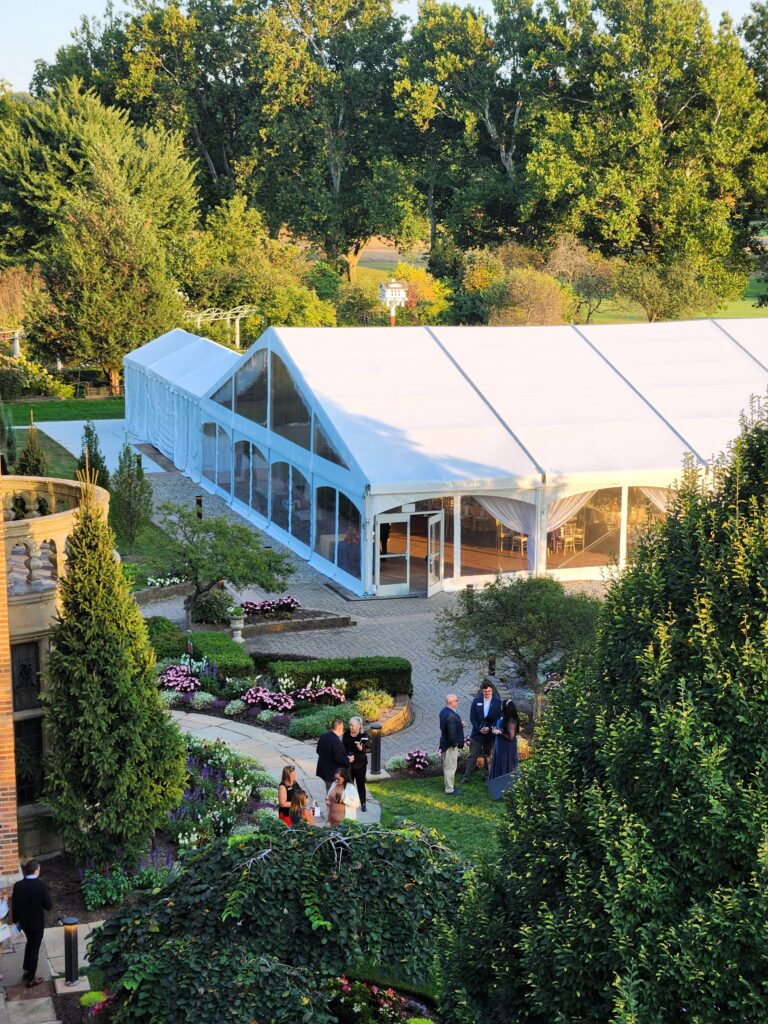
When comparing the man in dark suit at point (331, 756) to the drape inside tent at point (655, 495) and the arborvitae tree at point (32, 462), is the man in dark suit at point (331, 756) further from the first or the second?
the arborvitae tree at point (32, 462)

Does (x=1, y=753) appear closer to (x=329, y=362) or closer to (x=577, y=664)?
(x=577, y=664)

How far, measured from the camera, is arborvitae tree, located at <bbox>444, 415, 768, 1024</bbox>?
700 cm

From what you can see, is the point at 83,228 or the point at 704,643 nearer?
the point at 704,643

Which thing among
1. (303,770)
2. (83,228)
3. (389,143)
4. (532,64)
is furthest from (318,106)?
(303,770)

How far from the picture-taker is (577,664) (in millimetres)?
8766

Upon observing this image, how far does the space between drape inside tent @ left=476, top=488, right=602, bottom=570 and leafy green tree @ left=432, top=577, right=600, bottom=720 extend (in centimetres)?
922

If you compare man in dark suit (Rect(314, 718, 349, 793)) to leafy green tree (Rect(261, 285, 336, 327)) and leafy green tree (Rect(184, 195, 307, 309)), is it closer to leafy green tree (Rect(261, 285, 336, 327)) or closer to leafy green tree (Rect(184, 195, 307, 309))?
leafy green tree (Rect(261, 285, 336, 327))

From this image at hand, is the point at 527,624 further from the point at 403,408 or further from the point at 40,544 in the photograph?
the point at 403,408

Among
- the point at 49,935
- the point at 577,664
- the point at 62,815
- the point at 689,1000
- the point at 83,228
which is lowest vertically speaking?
the point at 49,935

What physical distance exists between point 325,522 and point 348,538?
1289mm

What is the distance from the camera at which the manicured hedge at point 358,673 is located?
2194 centimetres

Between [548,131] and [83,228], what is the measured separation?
2533 centimetres

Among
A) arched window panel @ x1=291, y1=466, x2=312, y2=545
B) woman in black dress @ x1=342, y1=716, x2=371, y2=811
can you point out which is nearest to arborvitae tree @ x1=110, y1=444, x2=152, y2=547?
arched window panel @ x1=291, y1=466, x2=312, y2=545

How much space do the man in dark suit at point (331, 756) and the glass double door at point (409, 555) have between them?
497 inches
